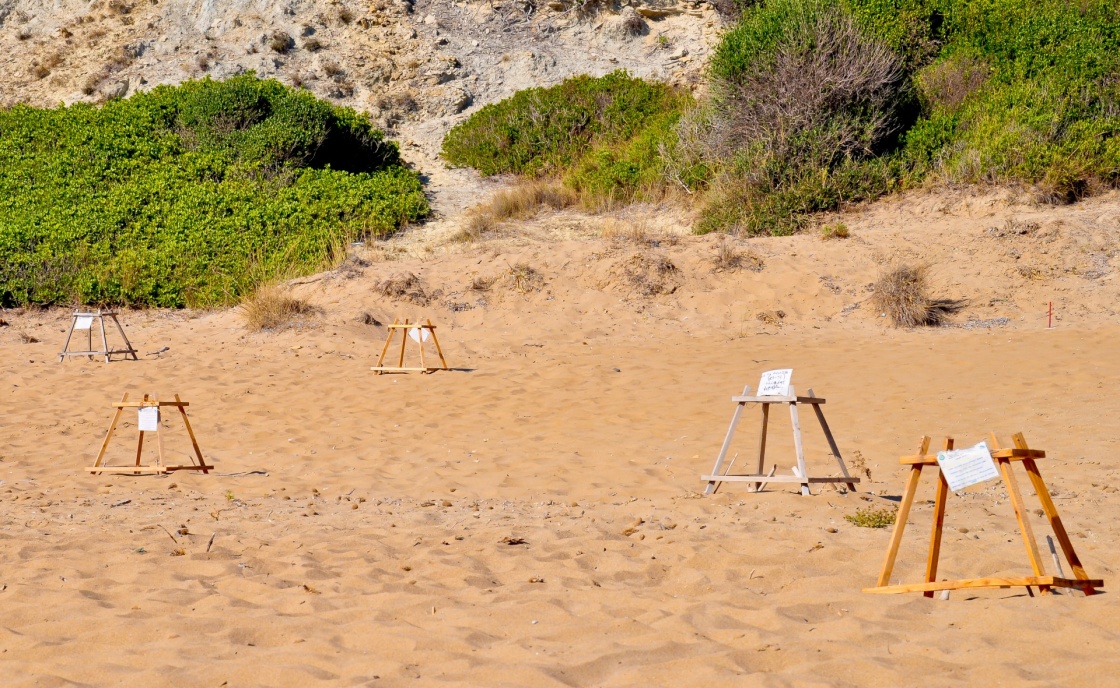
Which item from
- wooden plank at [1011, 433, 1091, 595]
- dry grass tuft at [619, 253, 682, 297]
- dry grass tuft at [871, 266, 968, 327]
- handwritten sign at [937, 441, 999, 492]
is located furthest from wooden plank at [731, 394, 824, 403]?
dry grass tuft at [619, 253, 682, 297]

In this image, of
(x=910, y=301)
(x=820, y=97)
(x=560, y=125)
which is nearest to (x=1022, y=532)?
(x=910, y=301)

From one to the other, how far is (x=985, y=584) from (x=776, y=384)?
2.48m

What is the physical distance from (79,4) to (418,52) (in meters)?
8.80

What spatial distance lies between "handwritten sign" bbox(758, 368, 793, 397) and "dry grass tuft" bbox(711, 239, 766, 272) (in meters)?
8.14

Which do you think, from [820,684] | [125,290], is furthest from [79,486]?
[125,290]

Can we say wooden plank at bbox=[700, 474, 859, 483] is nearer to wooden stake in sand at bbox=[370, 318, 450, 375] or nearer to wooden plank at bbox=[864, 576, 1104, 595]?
wooden plank at bbox=[864, 576, 1104, 595]

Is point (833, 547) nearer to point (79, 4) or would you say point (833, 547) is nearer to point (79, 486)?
point (79, 486)

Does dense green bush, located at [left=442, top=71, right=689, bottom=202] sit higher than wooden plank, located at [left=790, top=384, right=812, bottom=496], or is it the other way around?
dense green bush, located at [left=442, top=71, right=689, bottom=202]

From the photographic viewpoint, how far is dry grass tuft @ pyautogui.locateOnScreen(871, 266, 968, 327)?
13289 mm

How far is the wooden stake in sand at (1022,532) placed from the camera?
14.2 ft

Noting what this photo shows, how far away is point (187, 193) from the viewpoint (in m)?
18.2

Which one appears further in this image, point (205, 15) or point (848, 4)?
point (205, 15)

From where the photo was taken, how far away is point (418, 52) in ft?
84.9

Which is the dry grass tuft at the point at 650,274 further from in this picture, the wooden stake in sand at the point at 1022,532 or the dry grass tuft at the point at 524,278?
the wooden stake in sand at the point at 1022,532
